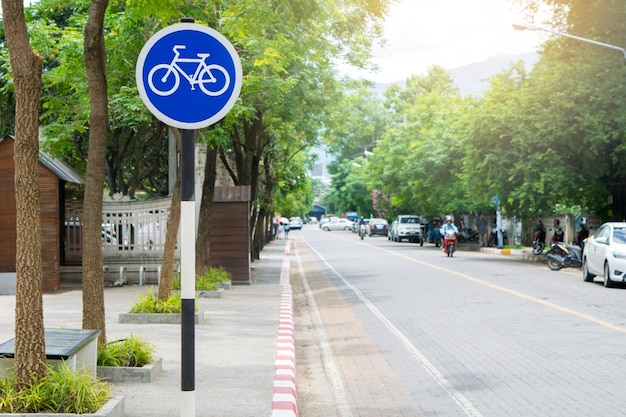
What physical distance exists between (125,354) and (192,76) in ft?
14.1

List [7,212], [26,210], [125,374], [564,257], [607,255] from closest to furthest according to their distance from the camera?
[26,210] → [125,374] → [7,212] → [607,255] → [564,257]

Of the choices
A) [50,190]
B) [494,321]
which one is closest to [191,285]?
[494,321]

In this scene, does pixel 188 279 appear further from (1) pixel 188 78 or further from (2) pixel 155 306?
(2) pixel 155 306

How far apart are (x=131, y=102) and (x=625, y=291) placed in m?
11.3

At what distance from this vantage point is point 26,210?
698 centimetres

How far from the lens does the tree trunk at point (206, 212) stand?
2228cm

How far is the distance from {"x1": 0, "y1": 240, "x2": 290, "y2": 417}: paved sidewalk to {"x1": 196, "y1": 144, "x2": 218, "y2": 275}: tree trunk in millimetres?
1023

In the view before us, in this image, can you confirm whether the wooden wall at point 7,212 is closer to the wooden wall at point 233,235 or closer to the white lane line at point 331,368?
the wooden wall at point 233,235

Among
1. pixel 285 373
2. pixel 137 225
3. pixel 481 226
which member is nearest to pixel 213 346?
pixel 285 373

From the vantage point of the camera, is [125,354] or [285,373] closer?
[125,354]

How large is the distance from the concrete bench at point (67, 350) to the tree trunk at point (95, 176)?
112cm

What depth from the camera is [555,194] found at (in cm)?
3194

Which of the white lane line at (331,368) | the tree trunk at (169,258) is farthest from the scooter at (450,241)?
the tree trunk at (169,258)

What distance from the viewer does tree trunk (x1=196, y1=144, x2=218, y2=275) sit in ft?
73.1
